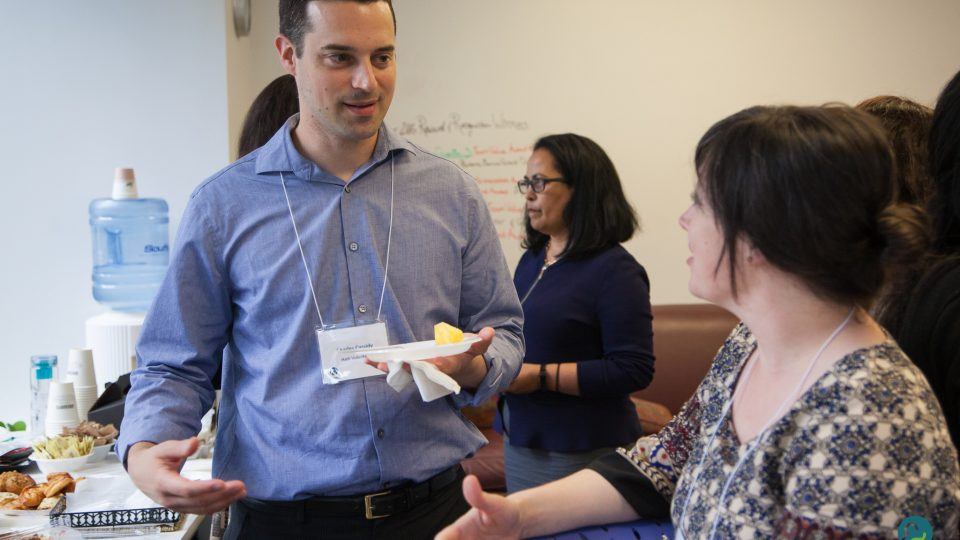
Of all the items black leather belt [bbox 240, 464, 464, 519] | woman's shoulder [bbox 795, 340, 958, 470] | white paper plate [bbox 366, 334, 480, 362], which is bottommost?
black leather belt [bbox 240, 464, 464, 519]

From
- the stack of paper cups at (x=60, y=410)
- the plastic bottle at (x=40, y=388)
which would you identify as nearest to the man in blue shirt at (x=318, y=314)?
the stack of paper cups at (x=60, y=410)

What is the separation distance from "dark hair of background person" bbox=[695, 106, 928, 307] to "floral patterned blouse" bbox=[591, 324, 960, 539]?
0.11 m

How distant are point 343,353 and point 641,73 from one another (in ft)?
11.6

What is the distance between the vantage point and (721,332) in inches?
175

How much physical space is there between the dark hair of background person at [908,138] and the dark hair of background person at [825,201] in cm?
61

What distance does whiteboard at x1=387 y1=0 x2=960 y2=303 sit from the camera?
14.7 feet

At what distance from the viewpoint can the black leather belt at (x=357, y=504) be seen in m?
1.51

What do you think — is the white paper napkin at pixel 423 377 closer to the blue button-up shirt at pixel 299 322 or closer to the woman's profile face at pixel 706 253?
the blue button-up shirt at pixel 299 322

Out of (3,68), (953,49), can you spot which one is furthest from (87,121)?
(953,49)

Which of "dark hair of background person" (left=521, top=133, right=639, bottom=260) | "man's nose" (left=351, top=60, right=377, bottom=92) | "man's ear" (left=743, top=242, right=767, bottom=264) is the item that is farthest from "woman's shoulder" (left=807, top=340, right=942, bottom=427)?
"dark hair of background person" (left=521, top=133, right=639, bottom=260)

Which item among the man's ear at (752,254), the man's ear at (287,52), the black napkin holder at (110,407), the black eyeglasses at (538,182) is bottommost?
the black napkin holder at (110,407)

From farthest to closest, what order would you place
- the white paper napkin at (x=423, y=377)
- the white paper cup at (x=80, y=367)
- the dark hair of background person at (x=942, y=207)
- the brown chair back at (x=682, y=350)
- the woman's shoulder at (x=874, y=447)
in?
the brown chair back at (x=682, y=350) → the white paper cup at (x=80, y=367) → the white paper napkin at (x=423, y=377) → the dark hair of background person at (x=942, y=207) → the woman's shoulder at (x=874, y=447)

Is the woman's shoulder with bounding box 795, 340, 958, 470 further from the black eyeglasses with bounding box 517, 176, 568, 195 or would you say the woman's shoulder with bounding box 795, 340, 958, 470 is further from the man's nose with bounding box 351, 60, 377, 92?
the black eyeglasses with bounding box 517, 176, 568, 195

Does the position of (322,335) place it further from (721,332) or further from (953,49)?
(953,49)
